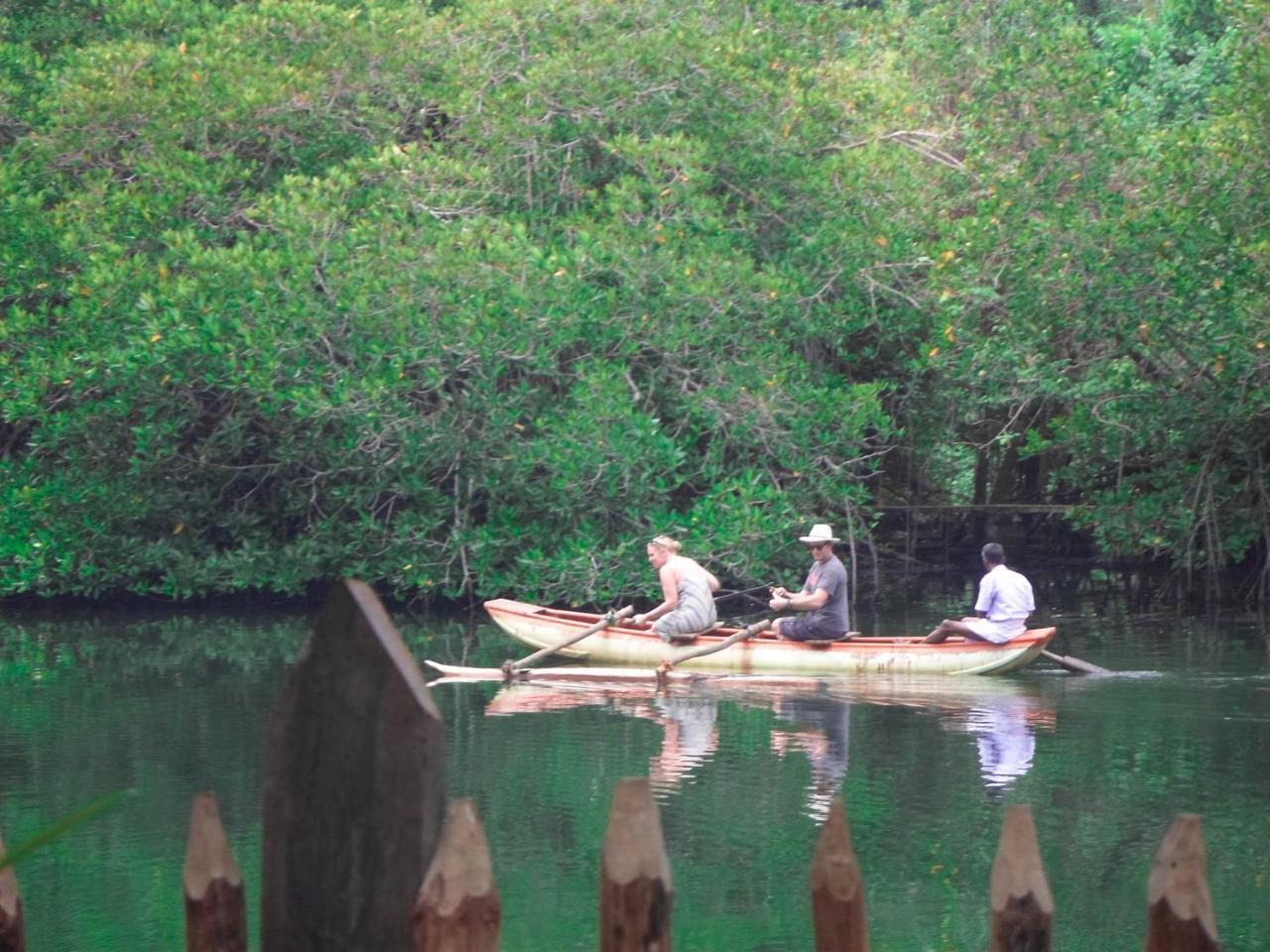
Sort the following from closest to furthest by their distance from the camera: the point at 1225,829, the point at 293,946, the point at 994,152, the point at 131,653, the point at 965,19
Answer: the point at 293,946 → the point at 1225,829 → the point at 131,653 → the point at 994,152 → the point at 965,19

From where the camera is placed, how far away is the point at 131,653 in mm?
16641

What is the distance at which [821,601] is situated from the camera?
49.3 ft

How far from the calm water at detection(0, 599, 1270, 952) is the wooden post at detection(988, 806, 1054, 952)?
406cm

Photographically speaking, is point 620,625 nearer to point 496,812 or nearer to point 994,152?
point 496,812

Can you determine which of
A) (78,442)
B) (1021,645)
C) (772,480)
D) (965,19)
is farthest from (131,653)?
(965,19)

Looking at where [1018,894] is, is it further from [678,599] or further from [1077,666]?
[678,599]

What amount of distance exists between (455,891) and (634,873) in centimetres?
30

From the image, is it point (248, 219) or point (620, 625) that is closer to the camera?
point (620, 625)

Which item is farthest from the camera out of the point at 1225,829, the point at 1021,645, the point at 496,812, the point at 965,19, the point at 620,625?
the point at 965,19

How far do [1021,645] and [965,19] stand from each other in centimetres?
1206

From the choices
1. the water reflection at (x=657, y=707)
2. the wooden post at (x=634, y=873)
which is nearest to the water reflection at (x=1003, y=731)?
the water reflection at (x=657, y=707)

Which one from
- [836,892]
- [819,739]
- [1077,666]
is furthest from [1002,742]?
[836,892]

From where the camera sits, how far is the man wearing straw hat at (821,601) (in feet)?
49.4

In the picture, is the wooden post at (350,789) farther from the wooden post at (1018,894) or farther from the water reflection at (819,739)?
the water reflection at (819,739)
